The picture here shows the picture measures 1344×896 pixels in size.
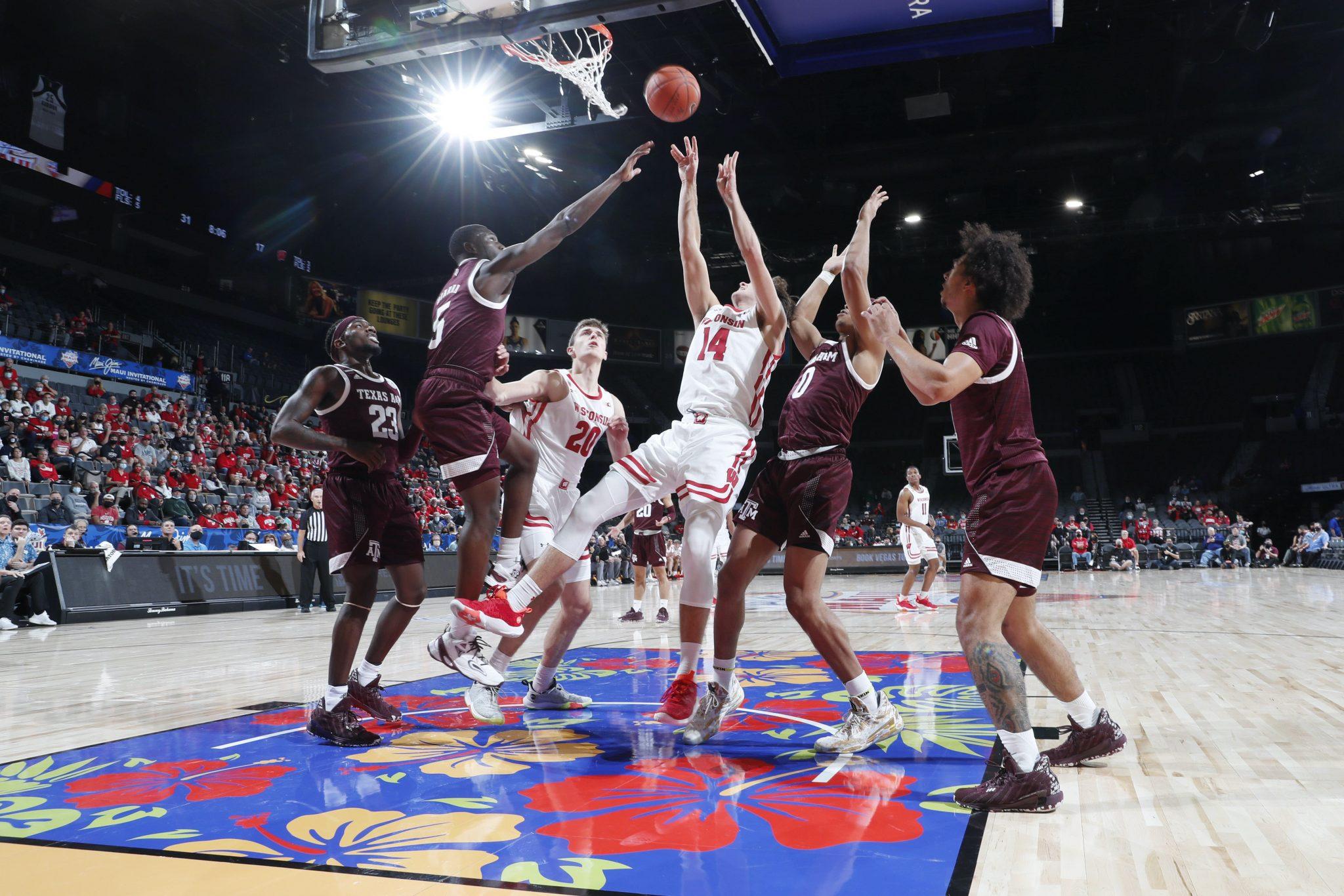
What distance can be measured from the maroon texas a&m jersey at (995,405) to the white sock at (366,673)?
122 inches

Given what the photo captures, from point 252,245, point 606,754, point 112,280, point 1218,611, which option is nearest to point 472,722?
point 606,754

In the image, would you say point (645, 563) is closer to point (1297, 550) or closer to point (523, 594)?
point (523, 594)

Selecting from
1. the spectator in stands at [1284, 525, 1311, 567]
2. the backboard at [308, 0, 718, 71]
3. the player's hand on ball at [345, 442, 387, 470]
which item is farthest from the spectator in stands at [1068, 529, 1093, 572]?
the player's hand on ball at [345, 442, 387, 470]

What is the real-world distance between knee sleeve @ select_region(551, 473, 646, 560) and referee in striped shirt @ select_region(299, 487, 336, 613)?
9.11m

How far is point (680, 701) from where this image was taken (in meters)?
3.88

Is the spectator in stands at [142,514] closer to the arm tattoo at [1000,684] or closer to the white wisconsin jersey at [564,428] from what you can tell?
the white wisconsin jersey at [564,428]

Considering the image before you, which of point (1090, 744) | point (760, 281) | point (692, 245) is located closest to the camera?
point (1090, 744)

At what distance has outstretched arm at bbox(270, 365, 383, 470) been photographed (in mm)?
4008

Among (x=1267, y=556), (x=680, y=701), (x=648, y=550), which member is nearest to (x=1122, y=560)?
(x=1267, y=556)

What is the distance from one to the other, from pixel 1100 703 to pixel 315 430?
4.35 meters

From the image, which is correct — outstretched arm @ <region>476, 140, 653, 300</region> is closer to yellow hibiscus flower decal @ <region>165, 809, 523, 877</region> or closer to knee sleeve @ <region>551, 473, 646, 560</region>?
knee sleeve @ <region>551, 473, 646, 560</region>

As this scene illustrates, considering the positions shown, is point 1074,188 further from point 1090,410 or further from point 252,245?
point 252,245

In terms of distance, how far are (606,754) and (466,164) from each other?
74.2 feet

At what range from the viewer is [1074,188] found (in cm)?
2242
